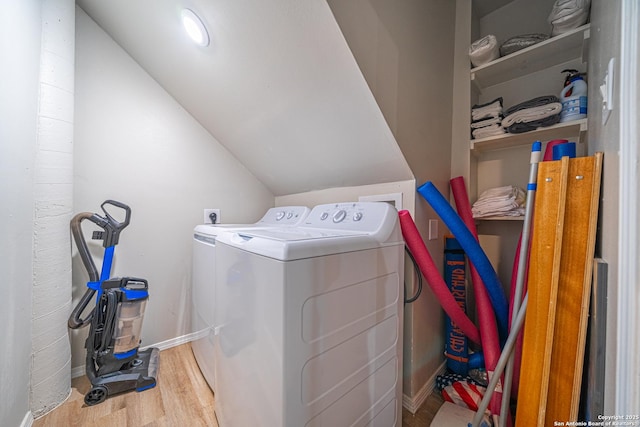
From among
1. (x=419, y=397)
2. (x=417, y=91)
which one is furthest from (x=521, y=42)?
(x=419, y=397)

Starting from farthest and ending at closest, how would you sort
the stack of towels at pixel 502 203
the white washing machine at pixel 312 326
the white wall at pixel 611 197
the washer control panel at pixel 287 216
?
1. the washer control panel at pixel 287 216
2. the stack of towels at pixel 502 203
3. the white washing machine at pixel 312 326
4. the white wall at pixel 611 197

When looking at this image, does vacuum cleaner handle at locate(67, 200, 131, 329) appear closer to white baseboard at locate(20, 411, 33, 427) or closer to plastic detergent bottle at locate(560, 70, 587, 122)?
white baseboard at locate(20, 411, 33, 427)

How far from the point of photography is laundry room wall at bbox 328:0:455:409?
1.05 meters

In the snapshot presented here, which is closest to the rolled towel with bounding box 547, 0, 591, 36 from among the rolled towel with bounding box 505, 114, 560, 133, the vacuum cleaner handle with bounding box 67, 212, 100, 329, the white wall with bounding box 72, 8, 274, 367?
the rolled towel with bounding box 505, 114, 560, 133

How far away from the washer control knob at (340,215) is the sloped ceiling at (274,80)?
34cm

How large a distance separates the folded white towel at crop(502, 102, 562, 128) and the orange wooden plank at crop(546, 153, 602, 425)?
0.61 meters

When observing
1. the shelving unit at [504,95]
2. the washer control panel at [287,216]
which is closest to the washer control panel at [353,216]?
the washer control panel at [287,216]

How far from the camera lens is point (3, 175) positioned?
967mm

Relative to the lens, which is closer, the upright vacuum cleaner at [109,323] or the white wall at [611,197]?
the white wall at [611,197]

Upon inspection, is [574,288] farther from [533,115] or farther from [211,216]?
[211,216]

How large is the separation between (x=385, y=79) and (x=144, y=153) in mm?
1816

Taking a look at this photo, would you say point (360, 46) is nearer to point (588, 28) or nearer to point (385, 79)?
point (385, 79)

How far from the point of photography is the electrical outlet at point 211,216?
2.05m

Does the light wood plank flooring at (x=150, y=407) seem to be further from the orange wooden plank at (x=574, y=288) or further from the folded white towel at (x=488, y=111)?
the folded white towel at (x=488, y=111)
